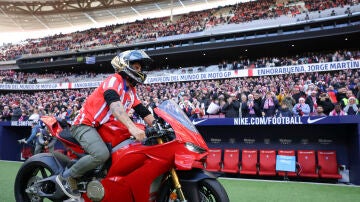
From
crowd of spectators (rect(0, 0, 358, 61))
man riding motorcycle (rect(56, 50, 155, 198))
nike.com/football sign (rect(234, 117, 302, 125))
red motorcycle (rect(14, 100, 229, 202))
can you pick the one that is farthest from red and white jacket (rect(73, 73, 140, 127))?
crowd of spectators (rect(0, 0, 358, 61))

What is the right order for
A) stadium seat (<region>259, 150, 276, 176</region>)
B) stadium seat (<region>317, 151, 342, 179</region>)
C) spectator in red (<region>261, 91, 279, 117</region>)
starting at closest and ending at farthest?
stadium seat (<region>317, 151, 342, 179</region>)
stadium seat (<region>259, 150, 276, 176</region>)
spectator in red (<region>261, 91, 279, 117</region>)

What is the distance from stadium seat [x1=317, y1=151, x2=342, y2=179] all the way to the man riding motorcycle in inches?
256

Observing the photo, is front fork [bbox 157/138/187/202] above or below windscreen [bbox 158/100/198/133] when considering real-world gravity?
below

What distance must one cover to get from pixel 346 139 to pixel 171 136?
7.00 metres

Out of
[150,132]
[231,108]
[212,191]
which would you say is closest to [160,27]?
[231,108]

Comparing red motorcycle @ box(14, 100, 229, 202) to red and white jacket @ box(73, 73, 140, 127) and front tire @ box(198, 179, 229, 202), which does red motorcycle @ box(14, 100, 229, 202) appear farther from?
red and white jacket @ box(73, 73, 140, 127)

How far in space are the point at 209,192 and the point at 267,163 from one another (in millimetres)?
6224

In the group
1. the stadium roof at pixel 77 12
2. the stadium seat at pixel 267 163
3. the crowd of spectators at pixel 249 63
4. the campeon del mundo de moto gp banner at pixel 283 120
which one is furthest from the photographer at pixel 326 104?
the stadium roof at pixel 77 12

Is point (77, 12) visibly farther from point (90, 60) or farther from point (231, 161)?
point (231, 161)

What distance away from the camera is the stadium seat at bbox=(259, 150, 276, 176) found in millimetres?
8773

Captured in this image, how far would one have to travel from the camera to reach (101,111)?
142 inches

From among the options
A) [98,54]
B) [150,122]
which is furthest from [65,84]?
[150,122]

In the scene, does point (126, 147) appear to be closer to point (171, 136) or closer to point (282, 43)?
point (171, 136)

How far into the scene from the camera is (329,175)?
8172 millimetres
